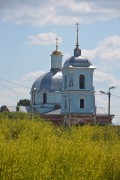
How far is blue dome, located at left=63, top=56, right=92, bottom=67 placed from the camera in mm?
67250

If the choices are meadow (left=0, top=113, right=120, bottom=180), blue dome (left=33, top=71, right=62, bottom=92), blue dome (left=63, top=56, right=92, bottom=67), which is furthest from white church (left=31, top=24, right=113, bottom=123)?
meadow (left=0, top=113, right=120, bottom=180)

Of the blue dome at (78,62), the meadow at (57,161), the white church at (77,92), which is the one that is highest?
the blue dome at (78,62)

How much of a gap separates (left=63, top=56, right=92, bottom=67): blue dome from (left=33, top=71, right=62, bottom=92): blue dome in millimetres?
5780

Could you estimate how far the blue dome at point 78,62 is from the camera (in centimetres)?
6725

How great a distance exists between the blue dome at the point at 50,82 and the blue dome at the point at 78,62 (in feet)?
19.0

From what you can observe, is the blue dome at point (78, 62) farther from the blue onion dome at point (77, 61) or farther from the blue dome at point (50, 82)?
the blue dome at point (50, 82)

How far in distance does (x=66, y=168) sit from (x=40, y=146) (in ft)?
5.32

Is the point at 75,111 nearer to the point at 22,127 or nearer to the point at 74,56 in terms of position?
the point at 74,56

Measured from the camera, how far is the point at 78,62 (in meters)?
67.4

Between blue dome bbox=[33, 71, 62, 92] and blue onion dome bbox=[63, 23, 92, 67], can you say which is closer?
blue onion dome bbox=[63, 23, 92, 67]

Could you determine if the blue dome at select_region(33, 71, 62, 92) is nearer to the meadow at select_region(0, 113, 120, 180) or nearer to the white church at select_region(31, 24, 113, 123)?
the white church at select_region(31, 24, 113, 123)

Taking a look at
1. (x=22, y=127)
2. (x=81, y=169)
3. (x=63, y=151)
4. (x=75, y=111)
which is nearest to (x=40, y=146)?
(x=63, y=151)

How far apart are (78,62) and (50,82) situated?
6485 millimetres

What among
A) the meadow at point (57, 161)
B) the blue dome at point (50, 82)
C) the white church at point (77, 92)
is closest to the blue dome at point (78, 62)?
the white church at point (77, 92)
